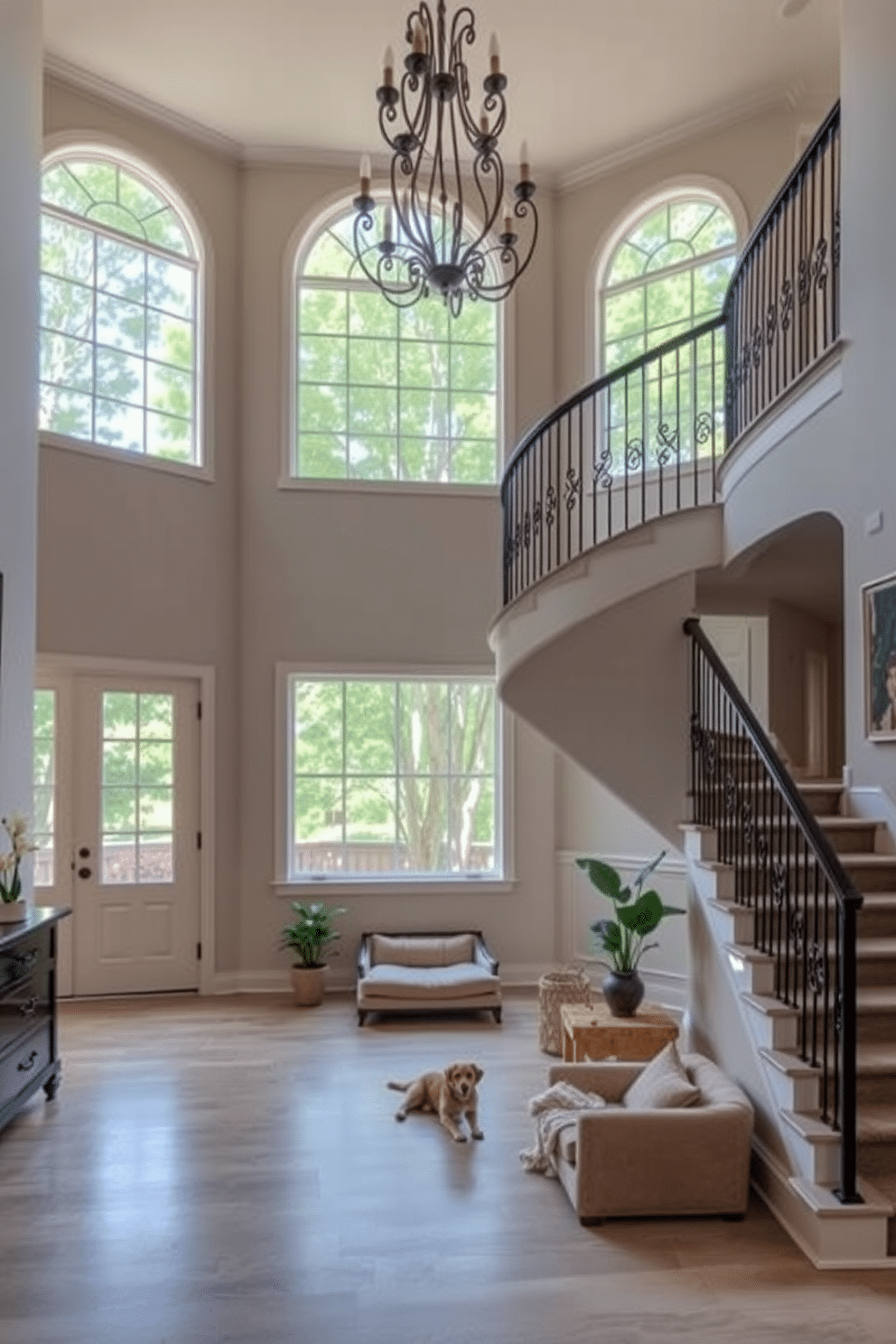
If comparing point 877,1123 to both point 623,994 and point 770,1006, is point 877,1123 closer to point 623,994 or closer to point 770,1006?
point 770,1006

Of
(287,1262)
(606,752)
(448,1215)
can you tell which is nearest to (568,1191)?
(448,1215)

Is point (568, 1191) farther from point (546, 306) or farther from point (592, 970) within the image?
point (546, 306)

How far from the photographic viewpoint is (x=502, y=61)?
21.3 feet

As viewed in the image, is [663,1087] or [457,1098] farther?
[457,1098]

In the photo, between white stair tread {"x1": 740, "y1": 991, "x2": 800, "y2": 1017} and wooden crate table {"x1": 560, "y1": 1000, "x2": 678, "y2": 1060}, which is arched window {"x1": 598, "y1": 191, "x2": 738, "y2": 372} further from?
white stair tread {"x1": 740, "y1": 991, "x2": 800, "y2": 1017}

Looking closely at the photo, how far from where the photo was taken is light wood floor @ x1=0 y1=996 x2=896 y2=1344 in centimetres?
281

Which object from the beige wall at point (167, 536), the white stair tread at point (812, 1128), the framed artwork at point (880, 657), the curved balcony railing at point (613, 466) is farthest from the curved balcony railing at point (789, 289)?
the beige wall at point (167, 536)

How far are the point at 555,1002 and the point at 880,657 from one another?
279 centimetres

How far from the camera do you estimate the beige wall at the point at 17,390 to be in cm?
488

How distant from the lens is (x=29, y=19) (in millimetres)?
5320

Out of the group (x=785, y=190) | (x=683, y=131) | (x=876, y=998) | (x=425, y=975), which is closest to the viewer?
(x=876, y=998)

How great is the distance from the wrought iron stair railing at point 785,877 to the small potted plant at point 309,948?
304cm

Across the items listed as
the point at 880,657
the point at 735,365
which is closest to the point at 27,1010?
the point at 880,657

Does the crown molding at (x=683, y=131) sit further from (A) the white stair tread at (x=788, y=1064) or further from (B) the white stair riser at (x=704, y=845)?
(A) the white stair tread at (x=788, y=1064)
